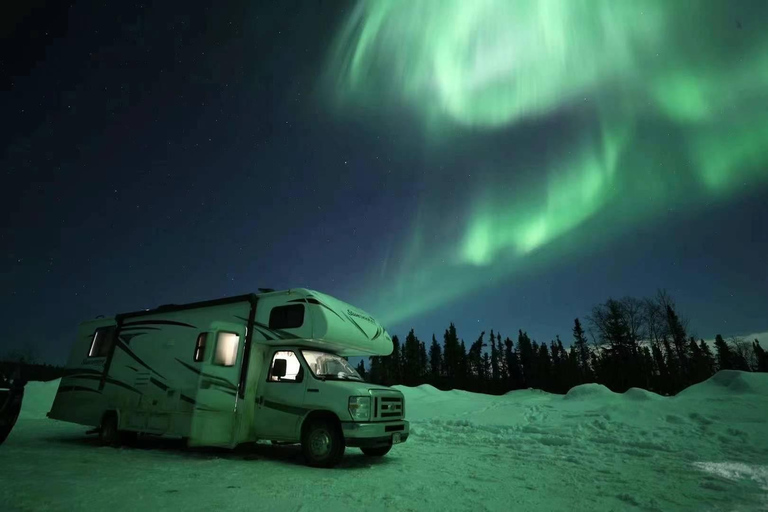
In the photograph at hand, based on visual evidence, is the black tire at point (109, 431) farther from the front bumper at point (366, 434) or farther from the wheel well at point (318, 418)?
the front bumper at point (366, 434)

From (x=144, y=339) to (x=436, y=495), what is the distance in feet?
29.6

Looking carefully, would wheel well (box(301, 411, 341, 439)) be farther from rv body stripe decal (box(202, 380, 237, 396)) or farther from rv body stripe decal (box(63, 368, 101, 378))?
rv body stripe decal (box(63, 368, 101, 378))

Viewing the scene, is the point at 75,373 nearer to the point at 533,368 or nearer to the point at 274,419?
the point at 274,419

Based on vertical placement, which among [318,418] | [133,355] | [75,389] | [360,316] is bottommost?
[318,418]

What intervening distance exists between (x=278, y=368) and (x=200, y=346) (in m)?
2.19

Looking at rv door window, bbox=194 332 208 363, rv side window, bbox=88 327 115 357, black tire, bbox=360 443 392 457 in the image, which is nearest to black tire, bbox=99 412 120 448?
rv side window, bbox=88 327 115 357

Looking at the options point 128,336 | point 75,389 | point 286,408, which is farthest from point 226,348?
point 75,389

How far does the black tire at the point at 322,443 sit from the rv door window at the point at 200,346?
3.28 meters

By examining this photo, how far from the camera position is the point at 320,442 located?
800cm

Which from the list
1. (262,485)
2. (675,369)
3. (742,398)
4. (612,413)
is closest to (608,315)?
(675,369)

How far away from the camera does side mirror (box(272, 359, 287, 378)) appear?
895cm

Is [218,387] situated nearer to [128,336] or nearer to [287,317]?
[287,317]

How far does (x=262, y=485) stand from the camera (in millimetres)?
6055

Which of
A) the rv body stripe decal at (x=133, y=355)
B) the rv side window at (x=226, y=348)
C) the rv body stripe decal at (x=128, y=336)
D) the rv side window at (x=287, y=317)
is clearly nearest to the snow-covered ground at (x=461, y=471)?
the rv body stripe decal at (x=133, y=355)
